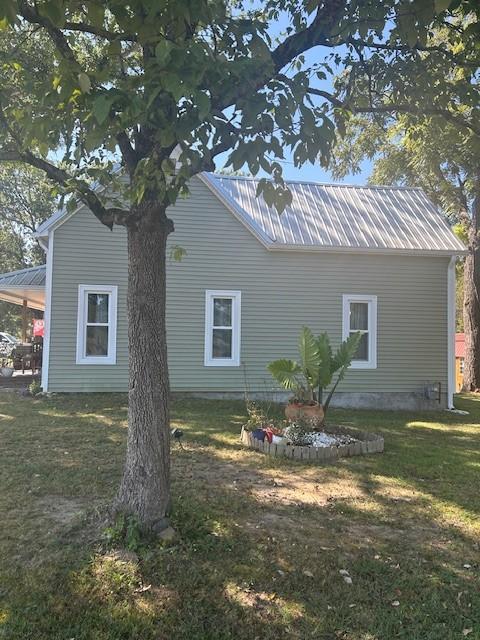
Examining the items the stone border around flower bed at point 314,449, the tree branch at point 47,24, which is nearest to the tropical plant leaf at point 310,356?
the stone border around flower bed at point 314,449

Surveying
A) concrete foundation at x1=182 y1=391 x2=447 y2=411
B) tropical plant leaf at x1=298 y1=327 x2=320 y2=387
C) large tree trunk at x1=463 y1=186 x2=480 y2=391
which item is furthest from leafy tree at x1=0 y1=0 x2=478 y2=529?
large tree trunk at x1=463 y1=186 x2=480 y2=391

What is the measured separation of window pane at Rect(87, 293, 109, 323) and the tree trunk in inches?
316

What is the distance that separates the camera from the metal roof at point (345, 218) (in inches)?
495

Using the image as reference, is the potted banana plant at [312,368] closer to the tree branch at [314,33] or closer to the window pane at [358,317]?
the window pane at [358,317]

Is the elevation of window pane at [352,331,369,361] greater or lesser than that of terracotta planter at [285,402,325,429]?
greater

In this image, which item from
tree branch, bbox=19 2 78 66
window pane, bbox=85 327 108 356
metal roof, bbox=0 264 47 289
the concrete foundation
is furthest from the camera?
metal roof, bbox=0 264 47 289

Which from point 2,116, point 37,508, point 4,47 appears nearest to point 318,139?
point 2,116

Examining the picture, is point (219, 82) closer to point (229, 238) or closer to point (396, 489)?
point (396, 489)

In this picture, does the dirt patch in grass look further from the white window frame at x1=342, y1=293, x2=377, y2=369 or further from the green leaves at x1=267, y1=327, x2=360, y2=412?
the white window frame at x1=342, y1=293, x2=377, y2=369

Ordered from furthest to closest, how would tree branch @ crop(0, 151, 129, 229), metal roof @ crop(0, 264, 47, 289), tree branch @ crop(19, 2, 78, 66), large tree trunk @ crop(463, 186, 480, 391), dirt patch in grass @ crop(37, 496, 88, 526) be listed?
large tree trunk @ crop(463, 186, 480, 391) → metal roof @ crop(0, 264, 47, 289) → dirt patch in grass @ crop(37, 496, 88, 526) → tree branch @ crop(0, 151, 129, 229) → tree branch @ crop(19, 2, 78, 66)

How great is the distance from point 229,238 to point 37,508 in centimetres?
865

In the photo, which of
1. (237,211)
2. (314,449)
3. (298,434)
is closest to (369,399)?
(237,211)

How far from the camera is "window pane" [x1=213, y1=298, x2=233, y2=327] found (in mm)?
12555

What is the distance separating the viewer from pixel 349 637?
3.06m
